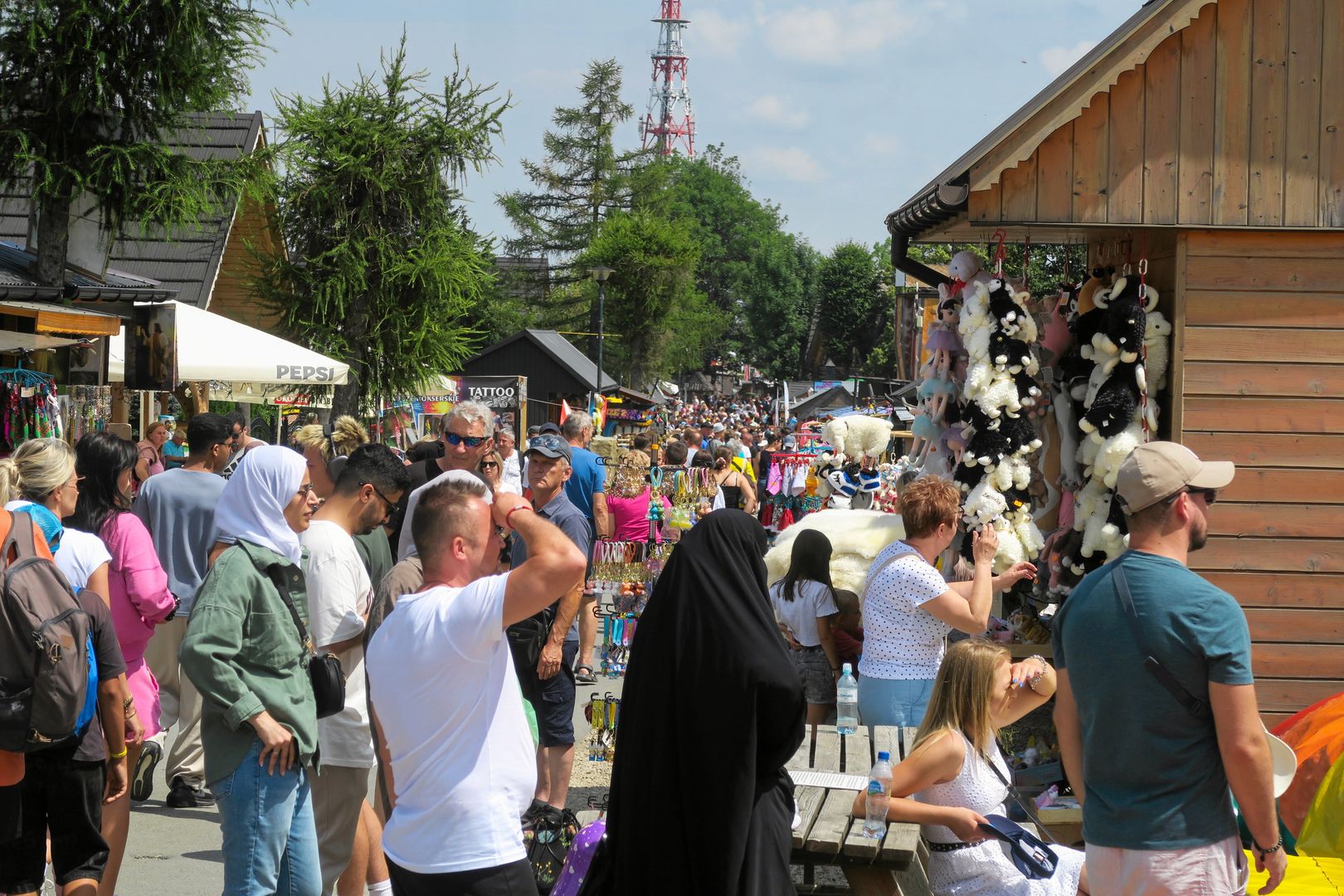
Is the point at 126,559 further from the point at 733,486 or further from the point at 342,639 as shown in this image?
the point at 733,486

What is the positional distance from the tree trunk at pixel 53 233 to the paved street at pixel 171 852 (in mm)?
9402

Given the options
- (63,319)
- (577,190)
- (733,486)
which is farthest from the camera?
(577,190)

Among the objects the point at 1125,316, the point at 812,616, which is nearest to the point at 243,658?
the point at 812,616

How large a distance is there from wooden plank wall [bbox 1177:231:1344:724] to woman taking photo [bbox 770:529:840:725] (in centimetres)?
200

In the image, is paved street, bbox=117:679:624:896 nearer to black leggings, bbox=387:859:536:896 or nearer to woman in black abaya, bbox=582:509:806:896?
black leggings, bbox=387:859:536:896

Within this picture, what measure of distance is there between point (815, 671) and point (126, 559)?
3.70 m

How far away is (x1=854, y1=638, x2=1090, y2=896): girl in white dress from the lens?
4.44 meters

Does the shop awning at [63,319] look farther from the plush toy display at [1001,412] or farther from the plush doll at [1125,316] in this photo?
the plush doll at [1125,316]

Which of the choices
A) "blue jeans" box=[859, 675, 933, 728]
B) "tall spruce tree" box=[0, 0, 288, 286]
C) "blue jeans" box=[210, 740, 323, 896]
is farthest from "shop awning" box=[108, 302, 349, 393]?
"blue jeans" box=[210, 740, 323, 896]

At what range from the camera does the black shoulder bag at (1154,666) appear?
3.38m

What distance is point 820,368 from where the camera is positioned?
95562 millimetres

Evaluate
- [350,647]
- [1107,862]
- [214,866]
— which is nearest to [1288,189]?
[1107,862]

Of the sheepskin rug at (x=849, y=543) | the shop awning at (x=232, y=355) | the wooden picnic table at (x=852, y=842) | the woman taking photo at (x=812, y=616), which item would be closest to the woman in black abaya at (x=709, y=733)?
the wooden picnic table at (x=852, y=842)

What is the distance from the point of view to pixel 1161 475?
11.4 ft
